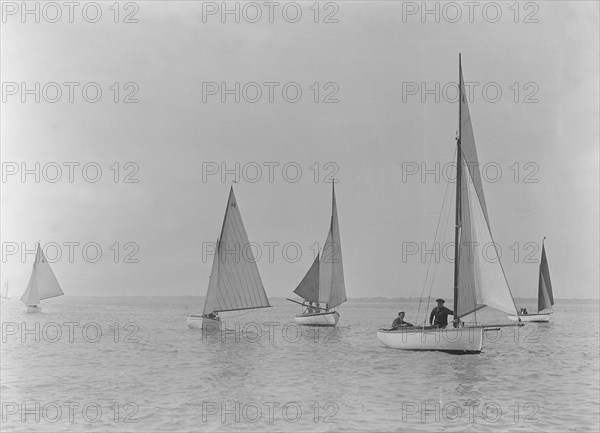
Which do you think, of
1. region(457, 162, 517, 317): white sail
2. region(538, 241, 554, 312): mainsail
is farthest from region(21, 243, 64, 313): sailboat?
region(457, 162, 517, 317): white sail

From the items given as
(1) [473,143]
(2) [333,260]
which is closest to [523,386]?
(1) [473,143]

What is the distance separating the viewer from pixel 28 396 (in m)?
19.0

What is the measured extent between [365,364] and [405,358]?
2.07 metres

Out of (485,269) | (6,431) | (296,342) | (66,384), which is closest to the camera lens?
A: (6,431)

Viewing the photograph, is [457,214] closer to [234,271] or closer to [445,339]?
[445,339]

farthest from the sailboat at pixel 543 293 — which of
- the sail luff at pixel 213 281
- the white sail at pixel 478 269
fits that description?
the white sail at pixel 478 269

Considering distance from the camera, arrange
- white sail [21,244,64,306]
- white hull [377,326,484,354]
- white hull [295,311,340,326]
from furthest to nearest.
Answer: white sail [21,244,64,306], white hull [295,311,340,326], white hull [377,326,484,354]

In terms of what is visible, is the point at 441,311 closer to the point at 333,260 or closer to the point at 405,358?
the point at 405,358

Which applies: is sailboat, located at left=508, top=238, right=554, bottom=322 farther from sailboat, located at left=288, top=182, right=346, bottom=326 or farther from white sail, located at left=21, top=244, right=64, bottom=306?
white sail, located at left=21, top=244, right=64, bottom=306

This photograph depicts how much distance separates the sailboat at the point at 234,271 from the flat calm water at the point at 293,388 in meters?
4.25

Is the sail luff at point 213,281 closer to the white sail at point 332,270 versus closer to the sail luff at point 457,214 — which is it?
the white sail at point 332,270

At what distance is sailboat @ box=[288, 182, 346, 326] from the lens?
47406 mm

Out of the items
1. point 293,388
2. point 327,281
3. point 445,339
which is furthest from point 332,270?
point 293,388

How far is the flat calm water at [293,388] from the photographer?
1575cm
